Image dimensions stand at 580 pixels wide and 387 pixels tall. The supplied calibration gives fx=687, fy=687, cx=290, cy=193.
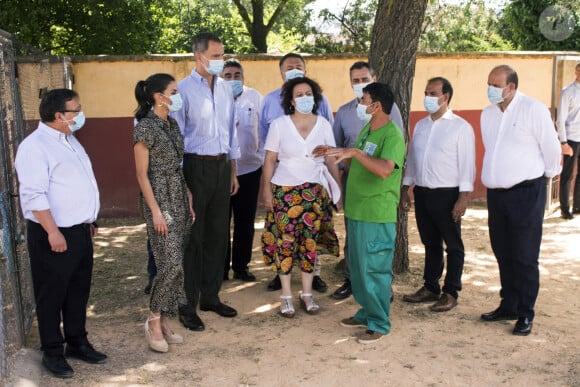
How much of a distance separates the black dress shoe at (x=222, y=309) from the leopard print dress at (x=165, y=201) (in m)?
0.77

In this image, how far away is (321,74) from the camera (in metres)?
9.33

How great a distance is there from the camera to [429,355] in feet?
14.8

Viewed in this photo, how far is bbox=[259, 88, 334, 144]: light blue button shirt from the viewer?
579cm

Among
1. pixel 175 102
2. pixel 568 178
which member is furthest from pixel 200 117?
pixel 568 178

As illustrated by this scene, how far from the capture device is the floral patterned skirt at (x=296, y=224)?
5176 millimetres

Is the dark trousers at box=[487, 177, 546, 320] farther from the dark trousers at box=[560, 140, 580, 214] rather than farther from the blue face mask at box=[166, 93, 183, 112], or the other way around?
the dark trousers at box=[560, 140, 580, 214]

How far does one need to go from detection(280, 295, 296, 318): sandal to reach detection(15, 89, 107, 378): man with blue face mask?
162 centimetres

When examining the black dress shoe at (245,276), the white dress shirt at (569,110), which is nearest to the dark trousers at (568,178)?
the white dress shirt at (569,110)

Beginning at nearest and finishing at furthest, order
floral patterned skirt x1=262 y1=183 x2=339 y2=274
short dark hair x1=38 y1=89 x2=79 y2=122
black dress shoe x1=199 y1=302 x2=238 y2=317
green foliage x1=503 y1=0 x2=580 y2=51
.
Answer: short dark hair x1=38 y1=89 x2=79 y2=122 < floral patterned skirt x1=262 y1=183 x2=339 y2=274 < black dress shoe x1=199 y1=302 x2=238 y2=317 < green foliage x1=503 y1=0 x2=580 y2=51

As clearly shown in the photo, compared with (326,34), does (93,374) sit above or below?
below

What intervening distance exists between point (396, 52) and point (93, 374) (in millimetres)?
3714

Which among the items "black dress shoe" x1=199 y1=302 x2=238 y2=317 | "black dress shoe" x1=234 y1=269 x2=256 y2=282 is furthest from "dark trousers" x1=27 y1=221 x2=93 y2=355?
"black dress shoe" x1=234 y1=269 x2=256 y2=282

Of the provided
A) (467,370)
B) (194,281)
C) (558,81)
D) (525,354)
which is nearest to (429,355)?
(467,370)

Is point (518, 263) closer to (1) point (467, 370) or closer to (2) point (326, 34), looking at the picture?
(1) point (467, 370)
